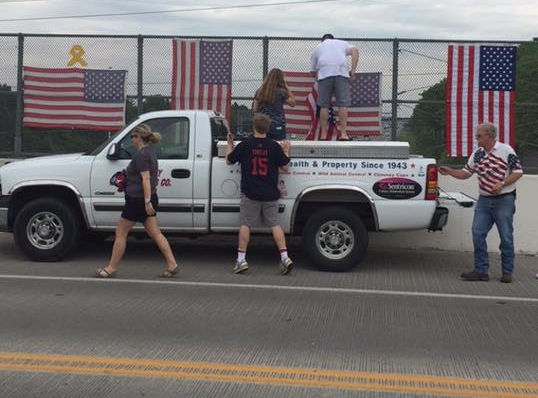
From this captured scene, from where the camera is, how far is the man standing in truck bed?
27.6 feet

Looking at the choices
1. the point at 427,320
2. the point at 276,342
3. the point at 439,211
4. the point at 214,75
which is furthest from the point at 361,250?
the point at 214,75

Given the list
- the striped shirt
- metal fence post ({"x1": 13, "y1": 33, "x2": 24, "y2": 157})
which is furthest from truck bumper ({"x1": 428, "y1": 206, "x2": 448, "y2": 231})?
metal fence post ({"x1": 13, "y1": 33, "x2": 24, "y2": 157})

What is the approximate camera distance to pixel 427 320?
645 cm

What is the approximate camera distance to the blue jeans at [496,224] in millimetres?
8398

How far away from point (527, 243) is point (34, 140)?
8891 millimetres

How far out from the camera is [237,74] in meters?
12.2

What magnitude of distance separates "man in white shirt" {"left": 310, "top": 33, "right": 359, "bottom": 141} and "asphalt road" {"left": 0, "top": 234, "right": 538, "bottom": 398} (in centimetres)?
295

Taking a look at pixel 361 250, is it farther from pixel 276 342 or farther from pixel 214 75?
pixel 214 75

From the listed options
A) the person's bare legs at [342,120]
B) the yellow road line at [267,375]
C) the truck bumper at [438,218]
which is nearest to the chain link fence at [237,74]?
the person's bare legs at [342,120]

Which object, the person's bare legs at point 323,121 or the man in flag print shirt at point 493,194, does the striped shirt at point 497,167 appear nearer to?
the man in flag print shirt at point 493,194

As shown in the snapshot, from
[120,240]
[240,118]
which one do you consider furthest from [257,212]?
[240,118]

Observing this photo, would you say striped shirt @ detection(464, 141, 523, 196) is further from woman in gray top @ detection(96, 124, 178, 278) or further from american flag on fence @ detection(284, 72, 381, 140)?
woman in gray top @ detection(96, 124, 178, 278)

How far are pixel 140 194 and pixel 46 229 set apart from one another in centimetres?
177

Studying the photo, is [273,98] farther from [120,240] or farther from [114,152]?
[120,240]
